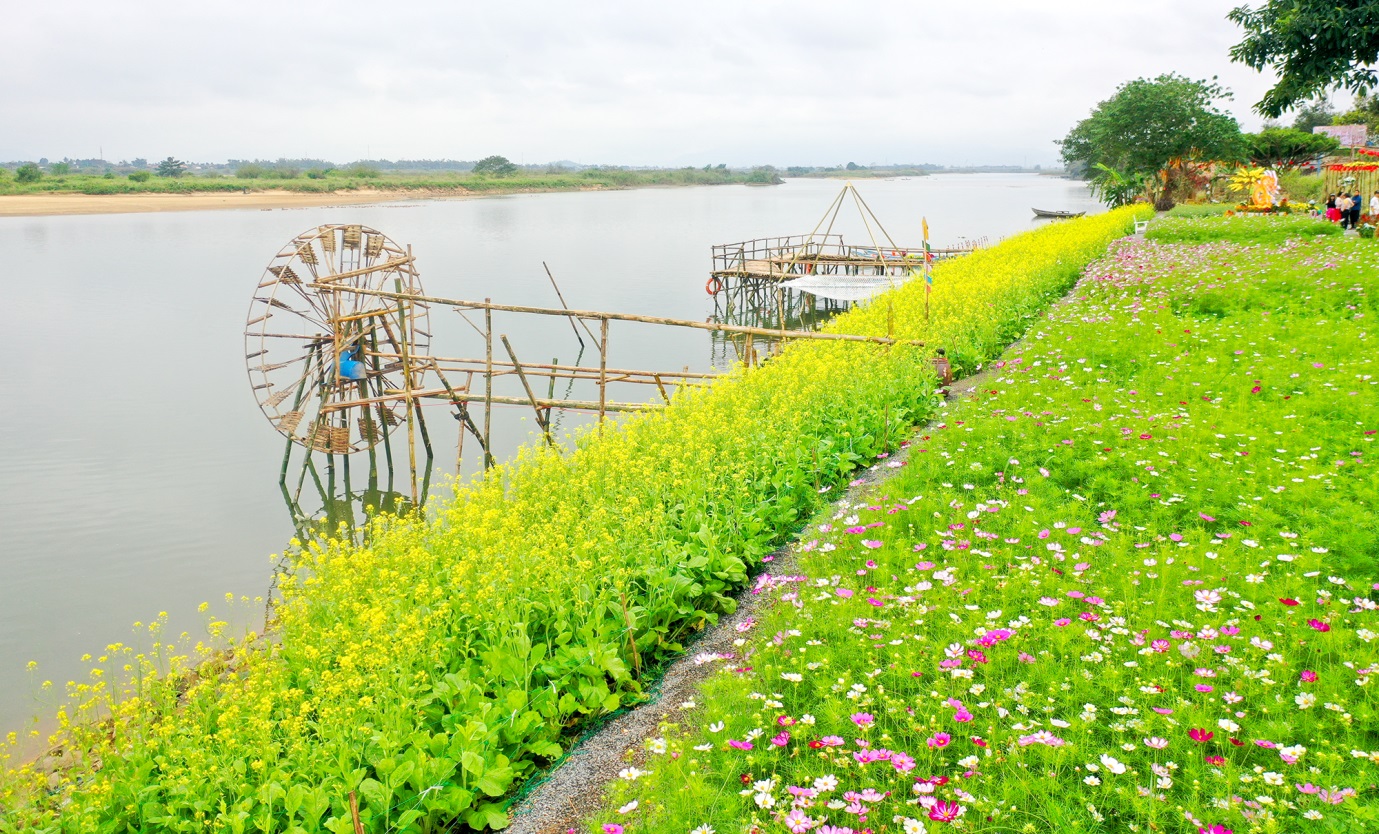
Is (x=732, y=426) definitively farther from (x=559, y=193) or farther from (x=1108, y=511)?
(x=559, y=193)

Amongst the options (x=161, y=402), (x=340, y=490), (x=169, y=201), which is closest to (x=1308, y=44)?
(x=340, y=490)

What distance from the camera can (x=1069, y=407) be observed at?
289 inches

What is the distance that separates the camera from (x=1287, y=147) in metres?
44.4

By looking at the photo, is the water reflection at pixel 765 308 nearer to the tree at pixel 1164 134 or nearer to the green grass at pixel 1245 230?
the green grass at pixel 1245 230

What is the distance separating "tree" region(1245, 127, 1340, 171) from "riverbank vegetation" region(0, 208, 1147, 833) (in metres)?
46.4

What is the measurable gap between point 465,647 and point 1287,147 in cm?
5300

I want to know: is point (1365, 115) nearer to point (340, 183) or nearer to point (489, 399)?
point (489, 399)

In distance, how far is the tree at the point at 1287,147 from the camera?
42906mm

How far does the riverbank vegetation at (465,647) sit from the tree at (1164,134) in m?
37.0

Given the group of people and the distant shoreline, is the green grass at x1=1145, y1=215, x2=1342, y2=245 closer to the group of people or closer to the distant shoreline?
the group of people

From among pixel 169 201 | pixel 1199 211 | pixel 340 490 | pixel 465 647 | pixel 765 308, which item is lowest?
pixel 340 490

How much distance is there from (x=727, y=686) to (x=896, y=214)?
88.4 m

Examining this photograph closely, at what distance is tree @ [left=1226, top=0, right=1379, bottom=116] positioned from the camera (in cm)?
1383

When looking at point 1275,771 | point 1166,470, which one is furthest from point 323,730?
point 1166,470
